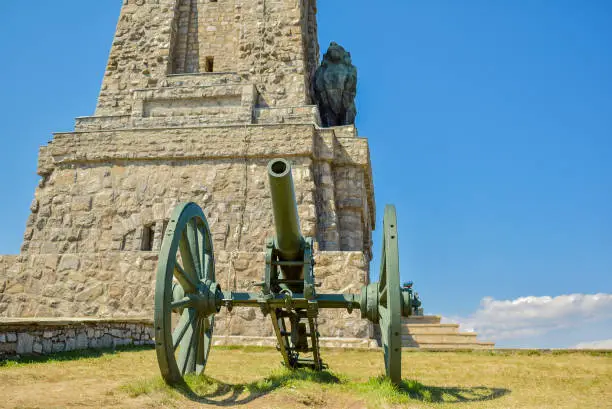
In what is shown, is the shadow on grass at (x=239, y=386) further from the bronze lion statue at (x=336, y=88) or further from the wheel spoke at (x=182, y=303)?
the bronze lion statue at (x=336, y=88)

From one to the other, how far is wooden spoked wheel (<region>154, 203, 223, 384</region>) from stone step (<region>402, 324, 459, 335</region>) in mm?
5489

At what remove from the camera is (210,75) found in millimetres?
12953

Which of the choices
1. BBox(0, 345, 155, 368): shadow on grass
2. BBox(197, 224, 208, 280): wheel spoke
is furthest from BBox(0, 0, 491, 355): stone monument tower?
BBox(197, 224, 208, 280): wheel spoke

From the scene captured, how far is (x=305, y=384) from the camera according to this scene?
453 cm

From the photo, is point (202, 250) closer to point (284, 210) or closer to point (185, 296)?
point (185, 296)

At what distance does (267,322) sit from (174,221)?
4886 mm

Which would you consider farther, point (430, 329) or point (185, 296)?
point (430, 329)

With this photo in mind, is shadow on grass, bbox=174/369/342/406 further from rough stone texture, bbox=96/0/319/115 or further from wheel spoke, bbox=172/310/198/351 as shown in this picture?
rough stone texture, bbox=96/0/319/115

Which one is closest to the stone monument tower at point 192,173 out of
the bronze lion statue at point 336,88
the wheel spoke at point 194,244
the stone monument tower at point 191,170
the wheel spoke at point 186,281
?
the stone monument tower at point 191,170

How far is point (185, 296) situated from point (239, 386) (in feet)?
3.16

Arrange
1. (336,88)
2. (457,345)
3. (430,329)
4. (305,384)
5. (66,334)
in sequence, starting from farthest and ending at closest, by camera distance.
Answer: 1. (336,88)
2. (430,329)
3. (457,345)
4. (66,334)
5. (305,384)

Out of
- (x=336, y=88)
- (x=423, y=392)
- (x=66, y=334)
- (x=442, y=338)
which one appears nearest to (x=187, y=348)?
(x=423, y=392)

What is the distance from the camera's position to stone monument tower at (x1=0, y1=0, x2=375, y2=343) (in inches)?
376

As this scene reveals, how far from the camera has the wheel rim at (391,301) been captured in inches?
148
